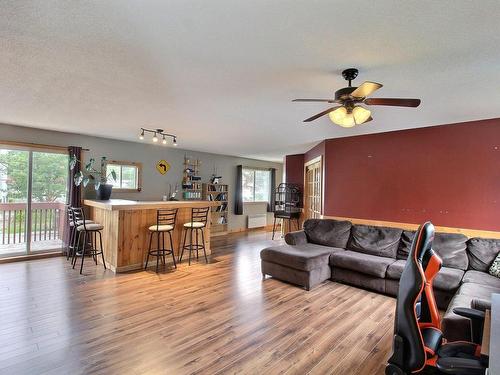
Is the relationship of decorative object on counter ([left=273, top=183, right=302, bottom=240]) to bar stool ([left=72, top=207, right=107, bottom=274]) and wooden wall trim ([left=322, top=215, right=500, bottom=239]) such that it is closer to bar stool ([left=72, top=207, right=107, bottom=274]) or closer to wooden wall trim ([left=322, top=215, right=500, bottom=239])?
wooden wall trim ([left=322, top=215, right=500, bottom=239])

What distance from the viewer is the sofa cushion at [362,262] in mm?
3564

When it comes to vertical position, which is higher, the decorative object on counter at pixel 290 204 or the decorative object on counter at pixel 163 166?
the decorative object on counter at pixel 163 166

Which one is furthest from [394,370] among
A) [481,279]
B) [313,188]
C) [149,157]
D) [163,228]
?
[149,157]

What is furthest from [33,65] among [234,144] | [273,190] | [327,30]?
[273,190]

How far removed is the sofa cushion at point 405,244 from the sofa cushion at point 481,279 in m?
0.72

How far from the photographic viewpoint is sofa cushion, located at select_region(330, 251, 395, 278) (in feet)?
11.7

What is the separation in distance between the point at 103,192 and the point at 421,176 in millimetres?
5620

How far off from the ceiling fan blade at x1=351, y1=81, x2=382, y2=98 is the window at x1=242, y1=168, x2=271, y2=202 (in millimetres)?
6645

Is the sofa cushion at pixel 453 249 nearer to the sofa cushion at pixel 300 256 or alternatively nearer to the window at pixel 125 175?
the sofa cushion at pixel 300 256

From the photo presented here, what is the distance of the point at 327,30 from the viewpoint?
172 cm

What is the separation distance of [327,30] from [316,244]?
359cm

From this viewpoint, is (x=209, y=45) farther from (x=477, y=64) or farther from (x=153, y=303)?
(x=153, y=303)

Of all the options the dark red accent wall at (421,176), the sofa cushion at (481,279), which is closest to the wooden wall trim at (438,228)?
the dark red accent wall at (421,176)

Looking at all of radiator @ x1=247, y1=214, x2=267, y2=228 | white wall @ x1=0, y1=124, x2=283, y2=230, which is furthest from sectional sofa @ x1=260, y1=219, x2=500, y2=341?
radiator @ x1=247, y1=214, x2=267, y2=228
